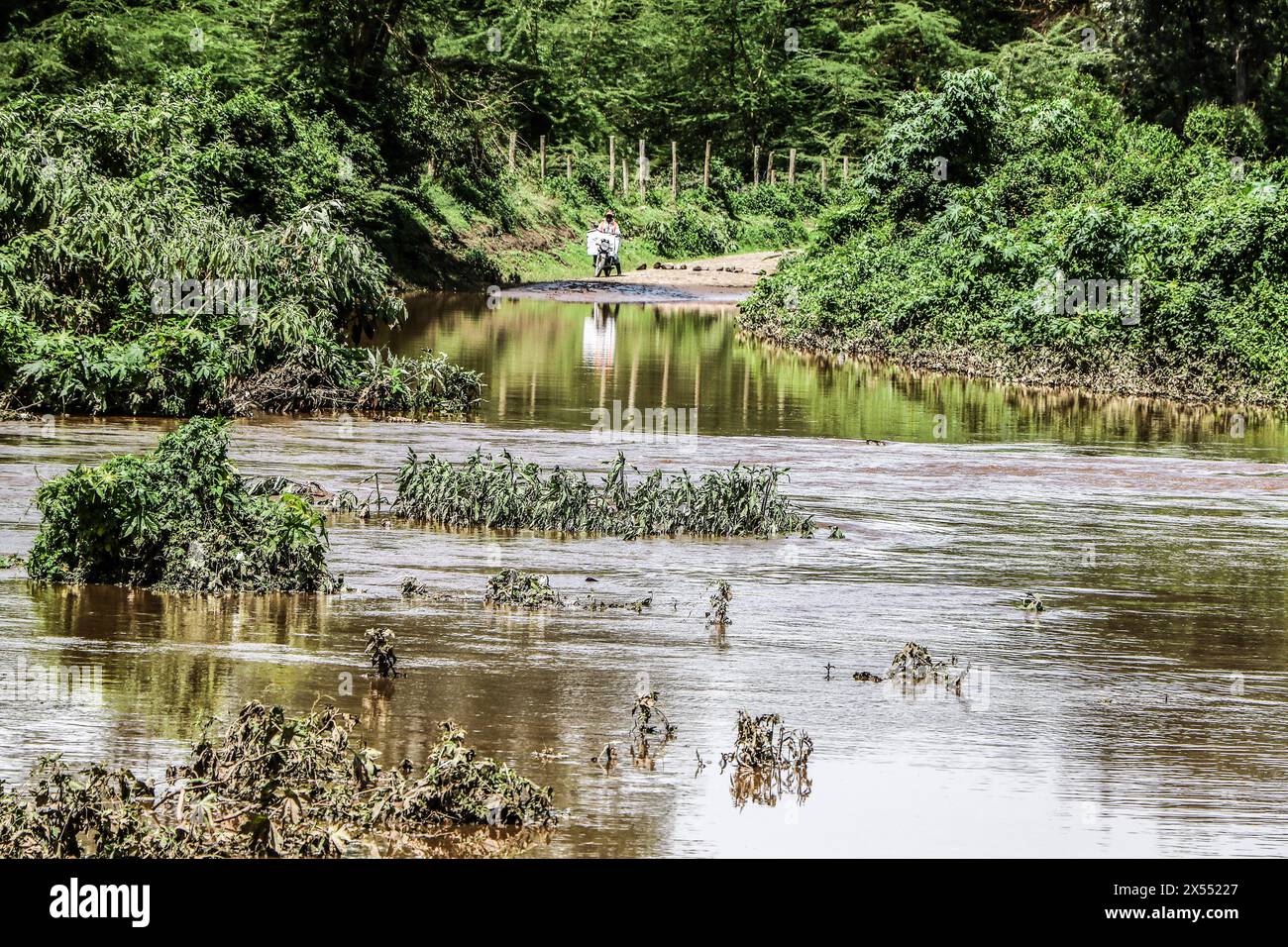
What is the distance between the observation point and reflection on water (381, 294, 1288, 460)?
77.8 feet

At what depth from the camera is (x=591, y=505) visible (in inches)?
643

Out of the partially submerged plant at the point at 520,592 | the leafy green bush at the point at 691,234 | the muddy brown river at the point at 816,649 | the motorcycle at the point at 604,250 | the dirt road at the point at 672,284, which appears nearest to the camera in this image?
the muddy brown river at the point at 816,649

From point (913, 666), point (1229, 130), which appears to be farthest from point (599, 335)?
point (913, 666)

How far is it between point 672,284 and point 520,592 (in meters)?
38.4

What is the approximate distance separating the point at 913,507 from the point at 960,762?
28.0ft

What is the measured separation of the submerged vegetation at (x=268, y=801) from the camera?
24.8ft

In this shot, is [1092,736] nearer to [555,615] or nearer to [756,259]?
[555,615]

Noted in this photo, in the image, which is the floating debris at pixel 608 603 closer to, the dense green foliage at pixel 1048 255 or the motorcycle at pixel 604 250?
the dense green foliage at pixel 1048 255

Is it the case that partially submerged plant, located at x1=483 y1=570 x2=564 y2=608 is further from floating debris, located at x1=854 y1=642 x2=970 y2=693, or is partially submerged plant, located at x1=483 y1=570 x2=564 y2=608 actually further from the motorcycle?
the motorcycle

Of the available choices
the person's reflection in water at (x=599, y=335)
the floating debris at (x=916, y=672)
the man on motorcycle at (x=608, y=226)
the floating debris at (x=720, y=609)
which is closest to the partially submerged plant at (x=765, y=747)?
the floating debris at (x=916, y=672)

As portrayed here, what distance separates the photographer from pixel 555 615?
12.7 meters

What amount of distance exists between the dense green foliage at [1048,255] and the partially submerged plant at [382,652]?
20.0 meters

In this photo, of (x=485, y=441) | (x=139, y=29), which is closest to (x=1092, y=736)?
(x=485, y=441)

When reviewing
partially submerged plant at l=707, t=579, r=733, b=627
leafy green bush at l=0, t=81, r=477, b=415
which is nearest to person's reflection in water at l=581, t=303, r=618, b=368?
A: leafy green bush at l=0, t=81, r=477, b=415
